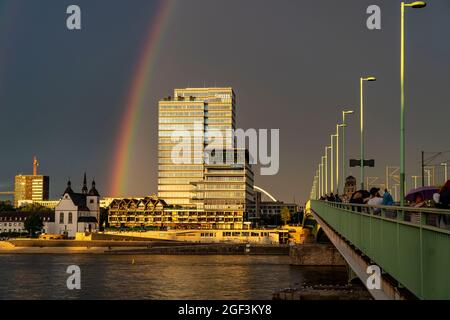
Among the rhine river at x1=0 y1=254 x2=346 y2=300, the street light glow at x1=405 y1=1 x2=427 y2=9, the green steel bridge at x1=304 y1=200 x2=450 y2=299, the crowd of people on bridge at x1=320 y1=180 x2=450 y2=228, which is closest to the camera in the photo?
the green steel bridge at x1=304 y1=200 x2=450 y2=299

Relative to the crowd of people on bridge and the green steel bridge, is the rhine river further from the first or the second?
the green steel bridge

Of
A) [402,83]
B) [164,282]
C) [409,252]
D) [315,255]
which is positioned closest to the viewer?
[409,252]

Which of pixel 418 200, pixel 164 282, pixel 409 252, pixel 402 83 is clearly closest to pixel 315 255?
pixel 164 282

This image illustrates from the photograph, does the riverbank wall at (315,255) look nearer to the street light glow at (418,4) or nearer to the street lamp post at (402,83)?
the street lamp post at (402,83)

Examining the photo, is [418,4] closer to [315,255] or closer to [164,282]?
[164,282]

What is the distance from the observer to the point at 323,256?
381 feet

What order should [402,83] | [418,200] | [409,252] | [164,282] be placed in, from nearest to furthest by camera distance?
1. [409,252]
2. [418,200]
3. [402,83]
4. [164,282]

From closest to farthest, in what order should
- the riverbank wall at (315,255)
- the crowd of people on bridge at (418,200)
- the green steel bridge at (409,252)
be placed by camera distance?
the green steel bridge at (409,252)
the crowd of people on bridge at (418,200)
the riverbank wall at (315,255)

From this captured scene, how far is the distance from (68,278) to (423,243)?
79.2 meters

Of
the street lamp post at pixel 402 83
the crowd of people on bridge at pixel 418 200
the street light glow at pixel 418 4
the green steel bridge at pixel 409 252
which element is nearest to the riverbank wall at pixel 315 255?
the crowd of people on bridge at pixel 418 200

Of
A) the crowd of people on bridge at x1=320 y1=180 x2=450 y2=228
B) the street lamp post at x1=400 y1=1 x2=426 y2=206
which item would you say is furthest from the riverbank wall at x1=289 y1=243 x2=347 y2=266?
the street lamp post at x1=400 y1=1 x2=426 y2=206

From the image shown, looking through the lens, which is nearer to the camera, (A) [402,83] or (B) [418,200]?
(B) [418,200]
